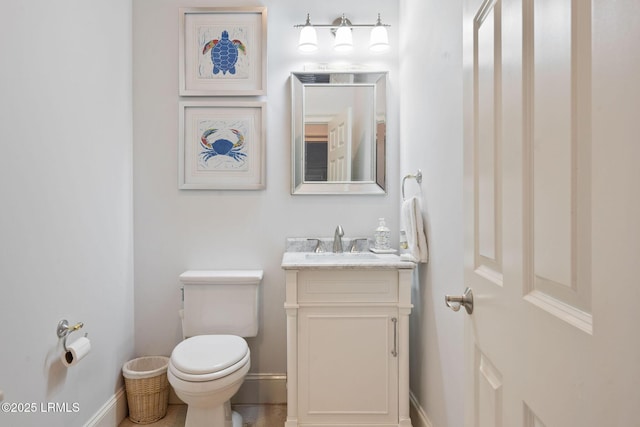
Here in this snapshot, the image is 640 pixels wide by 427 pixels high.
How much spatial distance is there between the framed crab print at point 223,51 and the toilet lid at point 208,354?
1417mm

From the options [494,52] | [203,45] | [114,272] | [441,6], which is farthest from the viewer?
[203,45]

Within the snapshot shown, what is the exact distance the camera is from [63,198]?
1538 millimetres

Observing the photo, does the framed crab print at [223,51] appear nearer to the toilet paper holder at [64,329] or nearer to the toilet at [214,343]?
the toilet at [214,343]

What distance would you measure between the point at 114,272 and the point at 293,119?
1.34 metres

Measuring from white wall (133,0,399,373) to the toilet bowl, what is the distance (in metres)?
0.51

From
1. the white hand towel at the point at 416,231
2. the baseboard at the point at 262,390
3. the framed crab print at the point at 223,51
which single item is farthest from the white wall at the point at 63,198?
the white hand towel at the point at 416,231

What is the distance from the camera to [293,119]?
2.27 m

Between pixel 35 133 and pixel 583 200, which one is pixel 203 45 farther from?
pixel 583 200

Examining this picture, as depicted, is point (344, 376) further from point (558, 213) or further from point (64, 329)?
point (558, 213)

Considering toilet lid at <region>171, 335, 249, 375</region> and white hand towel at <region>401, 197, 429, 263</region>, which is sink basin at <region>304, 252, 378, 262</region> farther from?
toilet lid at <region>171, 335, 249, 375</region>

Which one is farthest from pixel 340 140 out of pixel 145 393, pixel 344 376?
pixel 145 393

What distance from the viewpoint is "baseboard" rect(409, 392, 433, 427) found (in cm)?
178

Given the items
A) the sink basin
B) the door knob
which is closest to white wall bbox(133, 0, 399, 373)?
the sink basin

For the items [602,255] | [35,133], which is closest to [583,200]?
[602,255]
